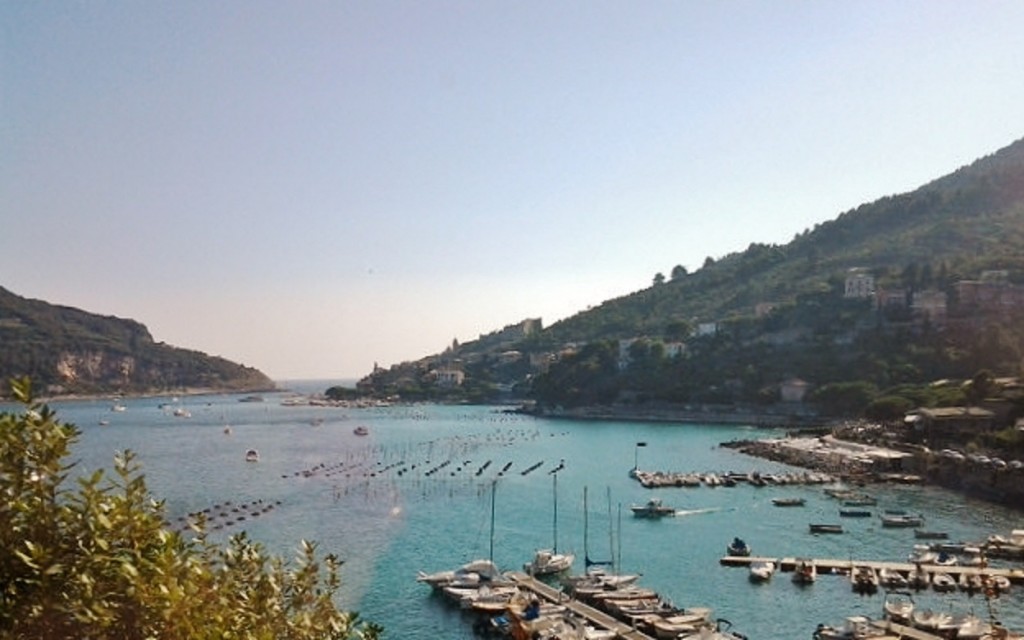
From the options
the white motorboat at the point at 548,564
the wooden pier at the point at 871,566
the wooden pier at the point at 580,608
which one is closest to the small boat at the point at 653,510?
the wooden pier at the point at 871,566

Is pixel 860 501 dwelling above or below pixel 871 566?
above

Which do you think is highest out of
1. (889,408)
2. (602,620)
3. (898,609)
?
(889,408)

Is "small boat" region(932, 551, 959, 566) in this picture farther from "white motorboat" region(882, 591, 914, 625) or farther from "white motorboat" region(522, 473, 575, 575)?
"white motorboat" region(522, 473, 575, 575)

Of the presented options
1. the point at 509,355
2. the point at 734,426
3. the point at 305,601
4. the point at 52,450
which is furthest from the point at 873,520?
the point at 509,355

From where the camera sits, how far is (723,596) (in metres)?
32.4

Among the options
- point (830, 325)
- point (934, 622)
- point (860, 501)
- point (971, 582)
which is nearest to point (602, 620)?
point (934, 622)

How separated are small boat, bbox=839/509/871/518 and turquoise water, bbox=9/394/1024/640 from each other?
56 centimetres

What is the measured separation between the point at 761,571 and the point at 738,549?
375 cm

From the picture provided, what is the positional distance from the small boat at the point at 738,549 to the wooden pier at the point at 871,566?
39 cm

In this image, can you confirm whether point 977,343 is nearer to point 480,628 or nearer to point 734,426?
point 734,426

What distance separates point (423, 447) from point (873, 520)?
164ft

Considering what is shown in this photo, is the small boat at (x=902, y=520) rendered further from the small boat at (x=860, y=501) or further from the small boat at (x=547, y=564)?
the small boat at (x=547, y=564)

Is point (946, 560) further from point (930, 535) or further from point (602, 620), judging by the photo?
point (602, 620)

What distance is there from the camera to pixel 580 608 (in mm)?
29859
